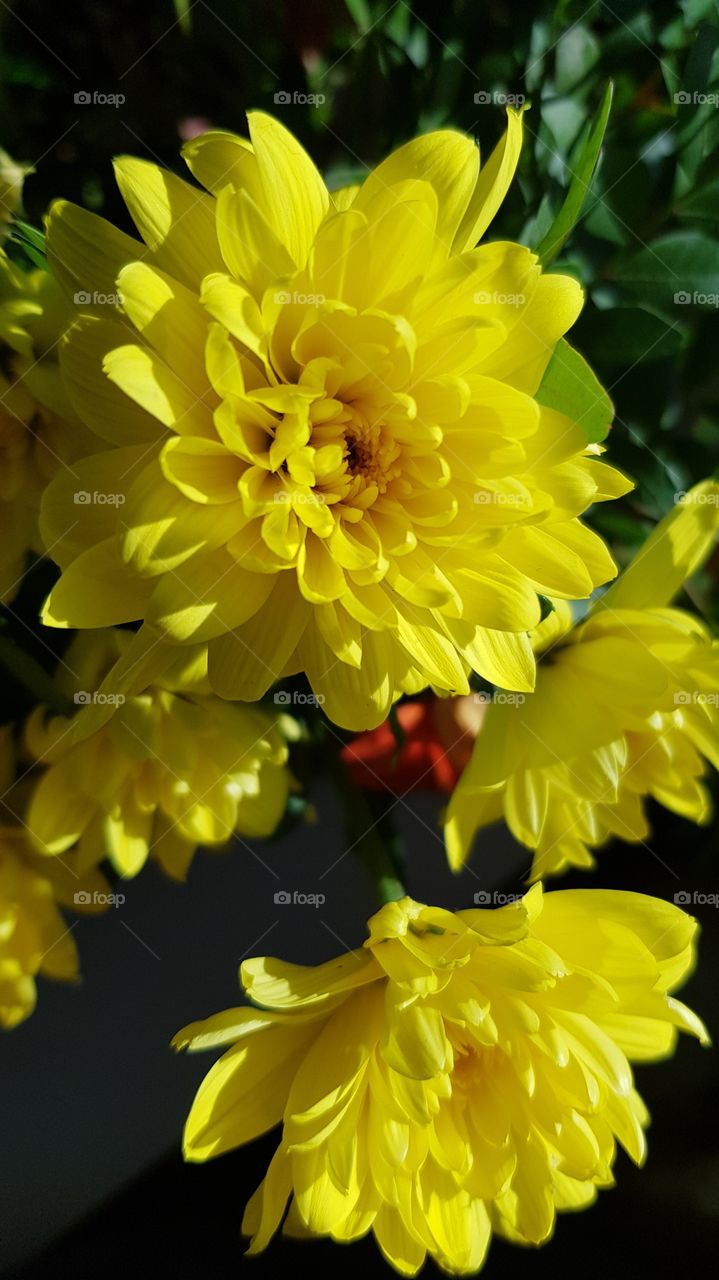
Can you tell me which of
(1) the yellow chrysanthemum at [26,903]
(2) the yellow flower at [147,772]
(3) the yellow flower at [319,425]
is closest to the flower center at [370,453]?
(3) the yellow flower at [319,425]

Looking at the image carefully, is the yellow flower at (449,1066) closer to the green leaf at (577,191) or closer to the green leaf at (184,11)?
the green leaf at (577,191)

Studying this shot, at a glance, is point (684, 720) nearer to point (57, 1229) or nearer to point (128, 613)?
point (128, 613)

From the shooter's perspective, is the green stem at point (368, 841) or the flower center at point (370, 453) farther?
the green stem at point (368, 841)

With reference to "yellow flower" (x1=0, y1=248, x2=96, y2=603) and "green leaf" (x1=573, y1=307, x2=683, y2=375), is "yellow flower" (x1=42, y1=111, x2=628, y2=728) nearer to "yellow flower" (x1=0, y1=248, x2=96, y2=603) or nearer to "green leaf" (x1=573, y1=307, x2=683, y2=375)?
"yellow flower" (x1=0, y1=248, x2=96, y2=603)

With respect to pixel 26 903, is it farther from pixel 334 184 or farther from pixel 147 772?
pixel 334 184

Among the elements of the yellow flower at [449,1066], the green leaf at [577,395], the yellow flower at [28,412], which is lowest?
the yellow flower at [449,1066]

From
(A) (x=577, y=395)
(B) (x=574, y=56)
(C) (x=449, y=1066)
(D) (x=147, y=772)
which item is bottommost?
(C) (x=449, y=1066)

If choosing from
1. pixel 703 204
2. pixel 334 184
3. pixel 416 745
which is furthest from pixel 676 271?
pixel 416 745
